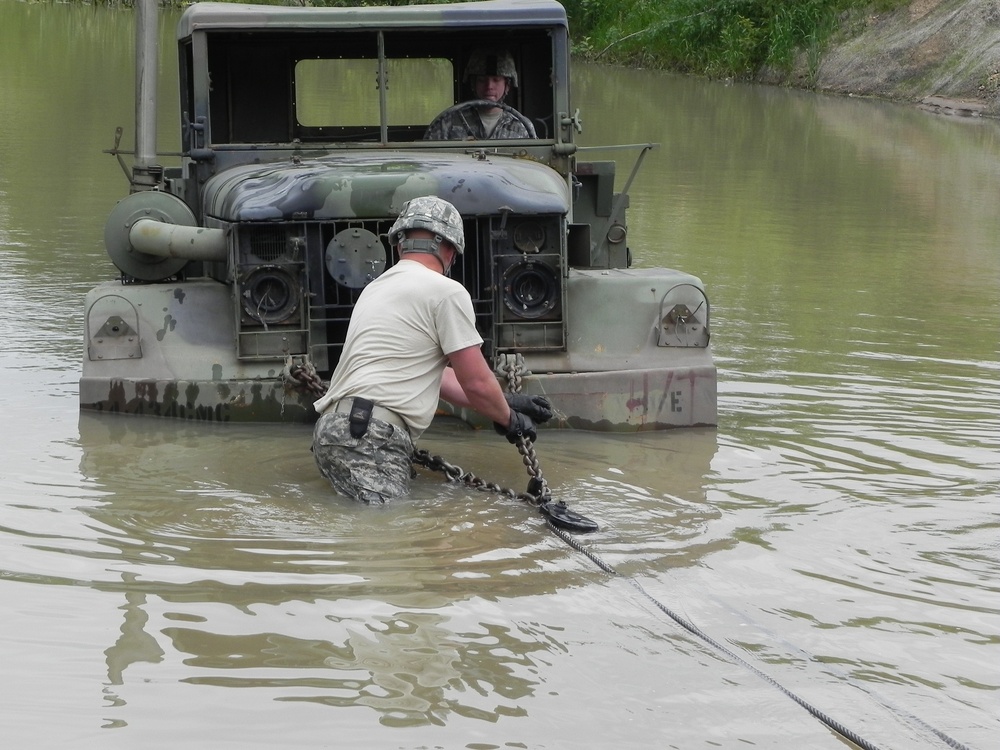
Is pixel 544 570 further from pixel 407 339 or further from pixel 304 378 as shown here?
pixel 304 378

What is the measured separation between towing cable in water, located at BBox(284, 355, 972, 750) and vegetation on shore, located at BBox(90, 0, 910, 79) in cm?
2404

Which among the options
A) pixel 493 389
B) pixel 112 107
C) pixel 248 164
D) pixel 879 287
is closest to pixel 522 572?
pixel 493 389

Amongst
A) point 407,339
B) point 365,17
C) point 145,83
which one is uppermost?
point 365,17

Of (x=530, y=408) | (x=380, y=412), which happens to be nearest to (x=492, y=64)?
(x=530, y=408)

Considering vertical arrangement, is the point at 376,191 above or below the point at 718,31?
below

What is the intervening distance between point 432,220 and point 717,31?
32.1m

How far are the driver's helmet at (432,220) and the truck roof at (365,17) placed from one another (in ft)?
7.79

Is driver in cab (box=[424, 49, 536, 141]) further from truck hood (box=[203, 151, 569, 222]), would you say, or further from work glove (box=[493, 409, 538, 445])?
work glove (box=[493, 409, 538, 445])

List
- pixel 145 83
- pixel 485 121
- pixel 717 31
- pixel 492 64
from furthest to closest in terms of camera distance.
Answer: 1. pixel 717 31
2. pixel 145 83
3. pixel 492 64
4. pixel 485 121

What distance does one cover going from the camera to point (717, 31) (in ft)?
121

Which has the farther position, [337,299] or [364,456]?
[337,299]

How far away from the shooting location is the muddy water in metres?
4.36

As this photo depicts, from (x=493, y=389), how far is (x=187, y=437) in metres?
1.81

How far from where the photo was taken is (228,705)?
14.3 ft
